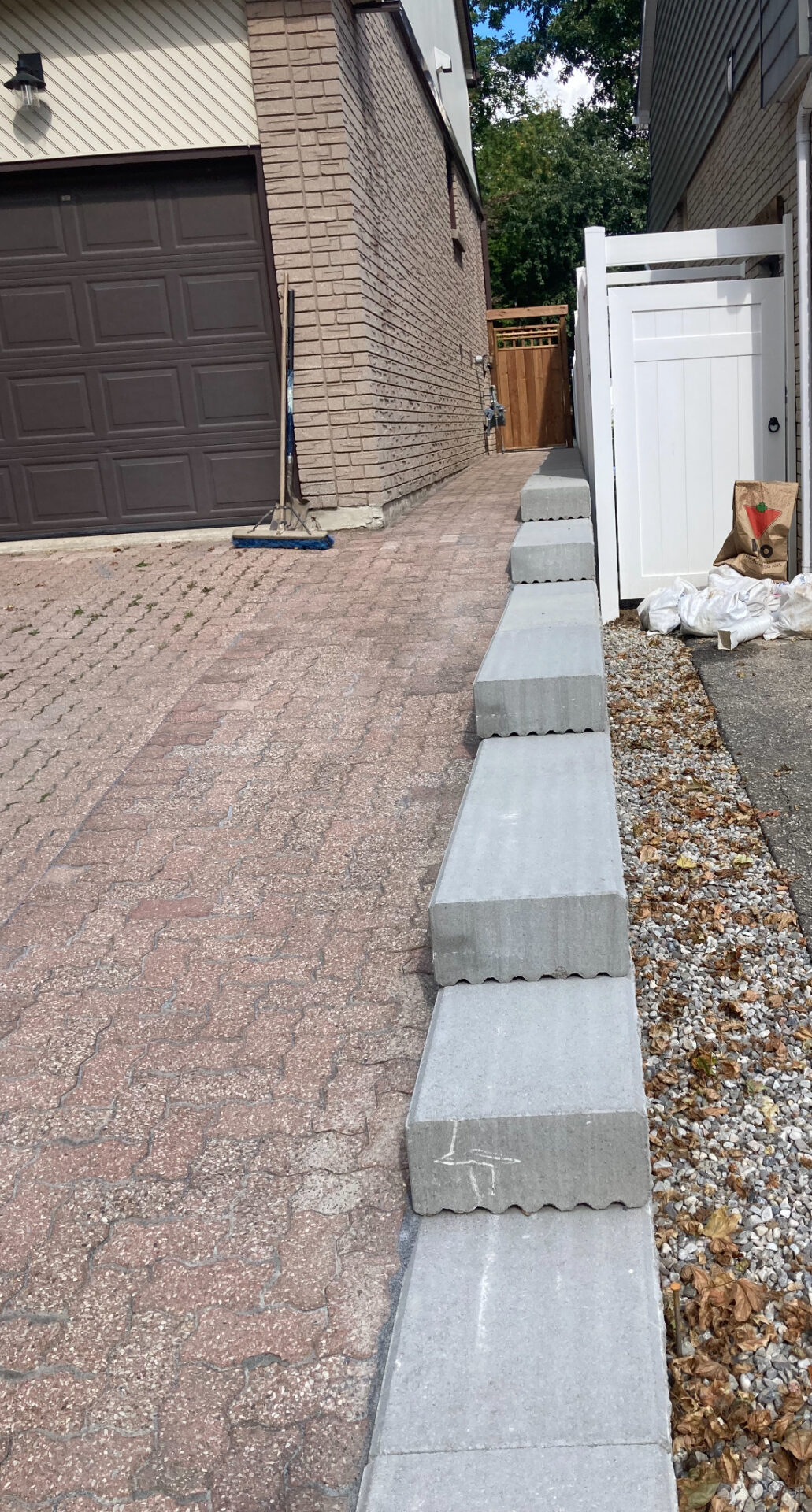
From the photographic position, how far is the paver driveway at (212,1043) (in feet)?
6.71

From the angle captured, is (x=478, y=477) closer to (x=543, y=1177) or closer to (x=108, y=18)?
(x=108, y=18)

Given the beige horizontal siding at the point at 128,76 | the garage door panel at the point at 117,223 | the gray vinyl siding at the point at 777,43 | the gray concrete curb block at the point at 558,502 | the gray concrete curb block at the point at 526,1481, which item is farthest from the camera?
the garage door panel at the point at 117,223

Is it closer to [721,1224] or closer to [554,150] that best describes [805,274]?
[721,1224]

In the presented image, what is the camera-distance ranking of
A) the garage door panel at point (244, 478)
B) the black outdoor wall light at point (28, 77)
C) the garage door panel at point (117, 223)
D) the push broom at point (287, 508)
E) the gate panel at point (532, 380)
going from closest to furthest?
the black outdoor wall light at point (28, 77) → the push broom at point (287, 508) → the garage door panel at point (117, 223) → the garage door panel at point (244, 478) → the gate panel at point (532, 380)

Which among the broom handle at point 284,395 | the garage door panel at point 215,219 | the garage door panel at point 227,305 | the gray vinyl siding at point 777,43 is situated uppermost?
the gray vinyl siding at point 777,43

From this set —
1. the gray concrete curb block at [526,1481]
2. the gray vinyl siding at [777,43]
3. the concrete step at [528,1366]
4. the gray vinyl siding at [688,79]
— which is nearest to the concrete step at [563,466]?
the gray vinyl siding at [777,43]

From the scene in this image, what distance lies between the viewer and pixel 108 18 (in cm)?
863

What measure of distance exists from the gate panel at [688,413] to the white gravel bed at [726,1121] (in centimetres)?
300

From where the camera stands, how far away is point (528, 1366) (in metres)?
1.92

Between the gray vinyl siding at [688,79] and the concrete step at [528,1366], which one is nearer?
the concrete step at [528,1366]

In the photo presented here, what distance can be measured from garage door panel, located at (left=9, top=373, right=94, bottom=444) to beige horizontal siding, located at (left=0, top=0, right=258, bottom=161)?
62.8 inches

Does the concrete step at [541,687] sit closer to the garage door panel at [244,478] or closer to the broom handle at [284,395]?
the broom handle at [284,395]

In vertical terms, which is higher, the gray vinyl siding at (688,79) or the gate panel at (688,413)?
the gray vinyl siding at (688,79)

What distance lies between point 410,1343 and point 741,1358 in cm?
59
